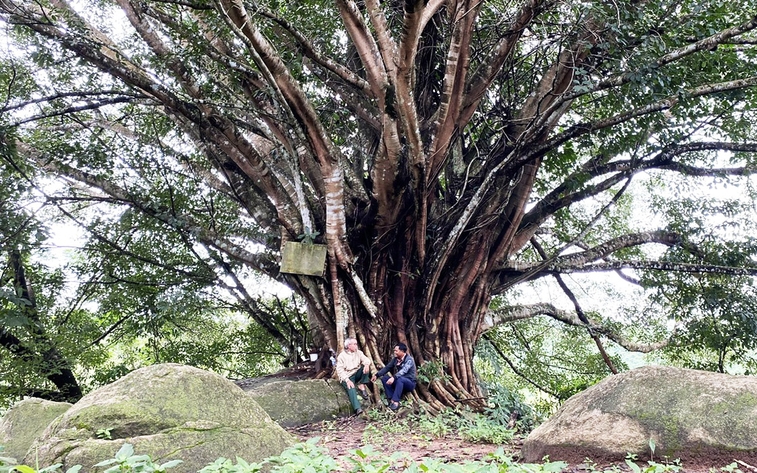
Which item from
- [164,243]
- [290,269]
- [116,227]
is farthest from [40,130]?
[290,269]

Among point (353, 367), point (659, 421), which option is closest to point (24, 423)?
point (353, 367)

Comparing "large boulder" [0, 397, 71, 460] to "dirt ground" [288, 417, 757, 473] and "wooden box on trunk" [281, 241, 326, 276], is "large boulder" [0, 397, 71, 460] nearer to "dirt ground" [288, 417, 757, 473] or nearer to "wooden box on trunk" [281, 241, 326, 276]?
"dirt ground" [288, 417, 757, 473]

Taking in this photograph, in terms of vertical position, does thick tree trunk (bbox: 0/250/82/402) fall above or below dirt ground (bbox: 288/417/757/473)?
above

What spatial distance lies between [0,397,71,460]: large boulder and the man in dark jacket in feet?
9.33

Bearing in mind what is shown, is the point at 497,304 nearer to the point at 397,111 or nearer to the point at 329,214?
the point at 329,214

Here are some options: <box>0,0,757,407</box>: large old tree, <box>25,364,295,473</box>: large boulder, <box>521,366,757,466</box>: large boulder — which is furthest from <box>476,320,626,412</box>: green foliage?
<box>25,364,295,473</box>: large boulder

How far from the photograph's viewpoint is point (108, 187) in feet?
21.3

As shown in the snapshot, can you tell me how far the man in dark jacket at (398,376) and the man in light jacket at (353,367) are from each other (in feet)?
0.41

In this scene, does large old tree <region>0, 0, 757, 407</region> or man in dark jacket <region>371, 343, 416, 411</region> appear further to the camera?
man in dark jacket <region>371, 343, 416, 411</region>

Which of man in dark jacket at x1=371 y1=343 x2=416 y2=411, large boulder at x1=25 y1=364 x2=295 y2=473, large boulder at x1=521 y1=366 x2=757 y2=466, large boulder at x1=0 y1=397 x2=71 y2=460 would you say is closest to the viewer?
large boulder at x1=25 y1=364 x2=295 y2=473

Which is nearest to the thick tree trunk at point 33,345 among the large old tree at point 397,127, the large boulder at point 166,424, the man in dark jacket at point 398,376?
the large old tree at point 397,127

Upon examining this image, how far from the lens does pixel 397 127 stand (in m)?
5.01

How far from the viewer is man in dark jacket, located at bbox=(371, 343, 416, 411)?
549 cm

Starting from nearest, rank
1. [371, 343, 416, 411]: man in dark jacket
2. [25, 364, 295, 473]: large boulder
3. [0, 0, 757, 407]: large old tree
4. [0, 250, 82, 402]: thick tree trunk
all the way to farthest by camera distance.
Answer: [25, 364, 295, 473]: large boulder, [0, 0, 757, 407]: large old tree, [371, 343, 416, 411]: man in dark jacket, [0, 250, 82, 402]: thick tree trunk
